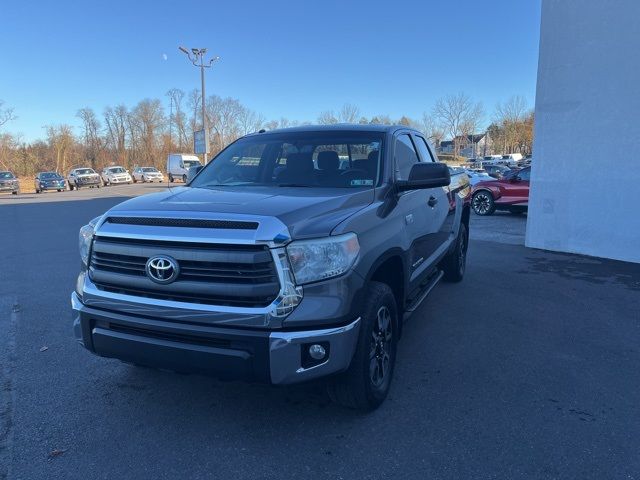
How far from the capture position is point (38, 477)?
258 centimetres

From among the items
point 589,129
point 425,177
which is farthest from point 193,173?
point 589,129

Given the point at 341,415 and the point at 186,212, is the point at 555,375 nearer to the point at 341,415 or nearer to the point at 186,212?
the point at 341,415

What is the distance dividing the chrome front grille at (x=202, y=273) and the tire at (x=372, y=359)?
2.20 feet

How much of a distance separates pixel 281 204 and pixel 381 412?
5.07 ft

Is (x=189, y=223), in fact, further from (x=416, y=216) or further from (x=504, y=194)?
(x=504, y=194)

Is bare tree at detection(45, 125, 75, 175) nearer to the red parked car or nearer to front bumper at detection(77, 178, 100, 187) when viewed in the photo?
front bumper at detection(77, 178, 100, 187)

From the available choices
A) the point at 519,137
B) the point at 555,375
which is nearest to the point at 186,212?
the point at 555,375

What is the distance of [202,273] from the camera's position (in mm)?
2699

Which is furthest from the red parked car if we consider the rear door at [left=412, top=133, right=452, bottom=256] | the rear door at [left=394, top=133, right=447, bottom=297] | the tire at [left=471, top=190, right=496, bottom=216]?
the rear door at [left=394, top=133, right=447, bottom=297]

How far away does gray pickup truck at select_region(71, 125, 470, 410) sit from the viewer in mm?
2594

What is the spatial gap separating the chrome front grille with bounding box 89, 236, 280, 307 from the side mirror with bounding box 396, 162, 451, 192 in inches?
58.8

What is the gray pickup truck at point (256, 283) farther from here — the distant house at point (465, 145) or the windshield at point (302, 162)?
the distant house at point (465, 145)

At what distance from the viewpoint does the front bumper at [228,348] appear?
2.56m

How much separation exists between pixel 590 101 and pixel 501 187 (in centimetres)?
721
